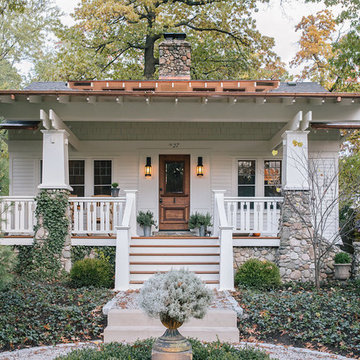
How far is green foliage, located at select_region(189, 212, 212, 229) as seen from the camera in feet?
36.5

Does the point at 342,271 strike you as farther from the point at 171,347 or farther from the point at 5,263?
the point at 5,263

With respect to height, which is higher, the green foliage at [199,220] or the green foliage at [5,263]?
the green foliage at [199,220]

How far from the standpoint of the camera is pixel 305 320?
21.1 ft

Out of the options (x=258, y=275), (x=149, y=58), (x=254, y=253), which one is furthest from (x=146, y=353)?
(x=149, y=58)

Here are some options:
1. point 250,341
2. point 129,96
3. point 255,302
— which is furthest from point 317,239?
point 129,96

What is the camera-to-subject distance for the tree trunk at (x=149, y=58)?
18500 mm

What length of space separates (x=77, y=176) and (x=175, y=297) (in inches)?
333

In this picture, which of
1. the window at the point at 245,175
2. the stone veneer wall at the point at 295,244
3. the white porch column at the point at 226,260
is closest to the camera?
the white porch column at the point at 226,260

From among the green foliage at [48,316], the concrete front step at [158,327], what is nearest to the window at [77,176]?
the green foliage at [48,316]

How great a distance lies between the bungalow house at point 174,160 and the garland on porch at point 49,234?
0.73 feet

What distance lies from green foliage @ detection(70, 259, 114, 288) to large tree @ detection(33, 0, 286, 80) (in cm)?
1039

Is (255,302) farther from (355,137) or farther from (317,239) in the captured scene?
(355,137)

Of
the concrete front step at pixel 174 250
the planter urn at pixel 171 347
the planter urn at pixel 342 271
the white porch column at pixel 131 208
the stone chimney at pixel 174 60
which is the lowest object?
the planter urn at pixel 342 271

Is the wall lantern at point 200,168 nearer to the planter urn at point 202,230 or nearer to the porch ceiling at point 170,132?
the porch ceiling at point 170,132
